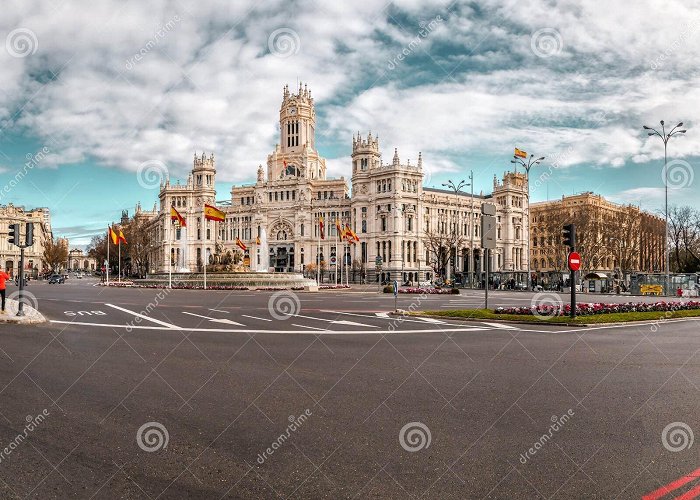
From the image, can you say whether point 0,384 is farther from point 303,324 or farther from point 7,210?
point 7,210

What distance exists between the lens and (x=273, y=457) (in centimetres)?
529

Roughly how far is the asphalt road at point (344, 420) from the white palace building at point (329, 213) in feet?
279

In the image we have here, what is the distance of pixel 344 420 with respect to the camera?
648 cm

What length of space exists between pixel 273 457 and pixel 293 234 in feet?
371

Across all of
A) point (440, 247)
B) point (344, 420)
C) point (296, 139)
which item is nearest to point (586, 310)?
point (344, 420)

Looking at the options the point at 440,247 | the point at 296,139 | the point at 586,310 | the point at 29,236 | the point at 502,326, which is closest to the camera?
the point at 502,326

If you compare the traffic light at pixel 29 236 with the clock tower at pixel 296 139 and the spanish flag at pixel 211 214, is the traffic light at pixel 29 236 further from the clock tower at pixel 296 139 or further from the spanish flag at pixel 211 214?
the clock tower at pixel 296 139

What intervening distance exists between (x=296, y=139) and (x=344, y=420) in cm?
12602

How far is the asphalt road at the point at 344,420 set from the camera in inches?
187

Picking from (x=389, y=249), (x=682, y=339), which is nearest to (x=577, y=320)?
(x=682, y=339)

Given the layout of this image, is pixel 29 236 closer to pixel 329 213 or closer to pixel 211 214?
pixel 211 214

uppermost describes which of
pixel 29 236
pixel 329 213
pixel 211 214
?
pixel 329 213

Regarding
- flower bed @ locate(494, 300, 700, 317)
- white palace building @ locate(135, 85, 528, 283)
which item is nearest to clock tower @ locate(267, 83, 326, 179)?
white palace building @ locate(135, 85, 528, 283)

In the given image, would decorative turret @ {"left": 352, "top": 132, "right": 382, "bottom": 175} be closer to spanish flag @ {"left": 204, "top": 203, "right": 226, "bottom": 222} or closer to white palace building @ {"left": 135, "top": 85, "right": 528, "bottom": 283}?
white palace building @ {"left": 135, "top": 85, "right": 528, "bottom": 283}
